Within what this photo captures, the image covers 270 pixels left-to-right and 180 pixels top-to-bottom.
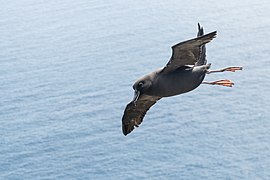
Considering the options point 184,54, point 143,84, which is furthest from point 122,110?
point 143,84

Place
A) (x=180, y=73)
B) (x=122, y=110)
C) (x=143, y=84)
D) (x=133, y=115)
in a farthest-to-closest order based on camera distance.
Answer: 1. (x=122, y=110)
2. (x=133, y=115)
3. (x=180, y=73)
4. (x=143, y=84)

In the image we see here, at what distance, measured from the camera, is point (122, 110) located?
1543cm

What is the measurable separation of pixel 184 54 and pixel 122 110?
39.5 feet

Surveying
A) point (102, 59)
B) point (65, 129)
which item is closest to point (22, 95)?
point (65, 129)

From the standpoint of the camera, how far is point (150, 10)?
19234 millimetres

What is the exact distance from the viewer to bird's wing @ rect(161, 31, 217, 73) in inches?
131

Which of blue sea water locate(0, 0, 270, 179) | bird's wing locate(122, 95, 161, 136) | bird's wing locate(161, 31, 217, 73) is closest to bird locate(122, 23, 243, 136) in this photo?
bird's wing locate(161, 31, 217, 73)

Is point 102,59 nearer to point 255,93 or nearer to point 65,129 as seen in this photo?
point 65,129

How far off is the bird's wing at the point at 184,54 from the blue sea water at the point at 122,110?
37.3 feet

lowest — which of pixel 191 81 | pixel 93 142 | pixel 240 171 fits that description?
pixel 240 171

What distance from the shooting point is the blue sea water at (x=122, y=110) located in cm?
1509

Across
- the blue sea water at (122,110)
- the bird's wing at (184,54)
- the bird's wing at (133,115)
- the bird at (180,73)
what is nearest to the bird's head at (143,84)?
the bird at (180,73)

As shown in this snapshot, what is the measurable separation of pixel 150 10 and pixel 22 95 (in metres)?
5.90

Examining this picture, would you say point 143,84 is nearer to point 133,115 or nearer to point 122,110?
point 133,115
